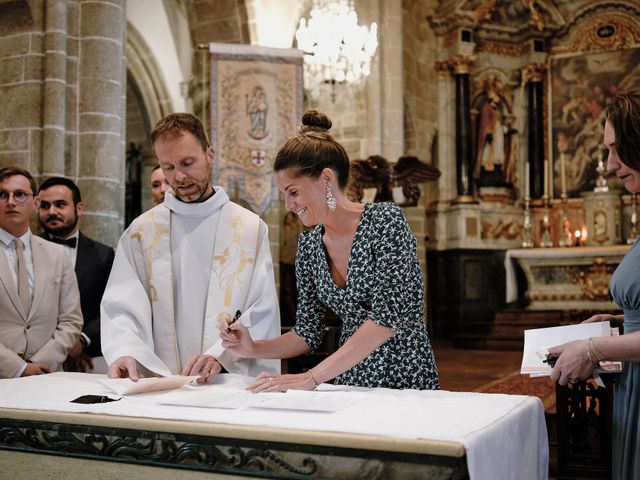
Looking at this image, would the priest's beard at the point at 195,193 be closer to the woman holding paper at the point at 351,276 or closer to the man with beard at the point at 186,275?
the man with beard at the point at 186,275

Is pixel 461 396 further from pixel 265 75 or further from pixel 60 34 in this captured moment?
pixel 265 75

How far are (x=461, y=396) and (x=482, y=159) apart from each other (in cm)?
1134

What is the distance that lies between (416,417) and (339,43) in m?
8.08

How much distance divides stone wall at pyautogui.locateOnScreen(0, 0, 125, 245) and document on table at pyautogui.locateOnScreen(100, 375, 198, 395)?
3670mm

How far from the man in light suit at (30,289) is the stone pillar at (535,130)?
10557 millimetres

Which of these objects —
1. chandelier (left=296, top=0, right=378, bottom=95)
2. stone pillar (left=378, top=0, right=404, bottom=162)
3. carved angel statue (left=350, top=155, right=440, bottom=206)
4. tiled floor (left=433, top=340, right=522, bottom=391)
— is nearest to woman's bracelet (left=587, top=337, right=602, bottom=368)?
tiled floor (left=433, top=340, right=522, bottom=391)

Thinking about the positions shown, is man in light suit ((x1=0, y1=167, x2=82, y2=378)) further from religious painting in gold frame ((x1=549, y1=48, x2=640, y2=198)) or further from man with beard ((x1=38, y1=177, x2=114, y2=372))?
religious painting in gold frame ((x1=549, y1=48, x2=640, y2=198))

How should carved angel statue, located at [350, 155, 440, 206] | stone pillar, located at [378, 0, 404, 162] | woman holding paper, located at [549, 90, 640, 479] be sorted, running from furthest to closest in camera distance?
stone pillar, located at [378, 0, 404, 162] < carved angel statue, located at [350, 155, 440, 206] < woman holding paper, located at [549, 90, 640, 479]

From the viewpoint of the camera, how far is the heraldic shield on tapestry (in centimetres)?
767

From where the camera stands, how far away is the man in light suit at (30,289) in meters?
3.51

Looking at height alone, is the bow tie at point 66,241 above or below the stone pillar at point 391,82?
below

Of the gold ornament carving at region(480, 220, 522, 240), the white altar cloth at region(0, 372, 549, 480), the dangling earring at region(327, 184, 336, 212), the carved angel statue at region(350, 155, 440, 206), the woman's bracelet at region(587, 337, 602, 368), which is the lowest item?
the white altar cloth at region(0, 372, 549, 480)

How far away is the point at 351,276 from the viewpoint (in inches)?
93.7

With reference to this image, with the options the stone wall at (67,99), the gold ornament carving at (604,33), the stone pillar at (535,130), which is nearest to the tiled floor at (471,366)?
the stone wall at (67,99)
